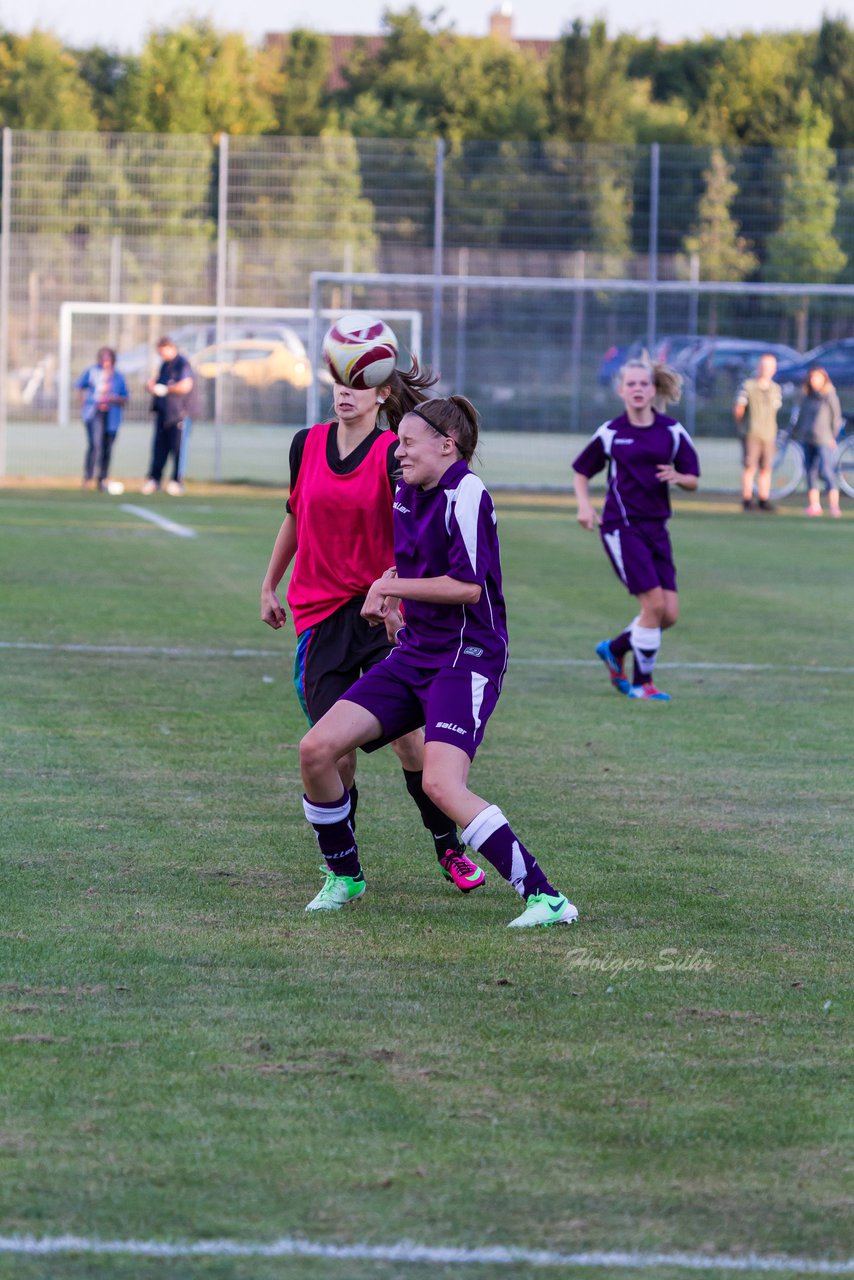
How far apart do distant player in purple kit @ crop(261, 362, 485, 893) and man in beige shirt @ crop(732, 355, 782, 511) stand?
1890 cm

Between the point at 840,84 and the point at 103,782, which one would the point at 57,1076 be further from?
the point at 840,84

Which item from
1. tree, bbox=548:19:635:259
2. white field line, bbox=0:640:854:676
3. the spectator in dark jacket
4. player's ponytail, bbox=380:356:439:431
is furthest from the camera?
tree, bbox=548:19:635:259

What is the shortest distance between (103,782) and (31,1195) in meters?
4.20

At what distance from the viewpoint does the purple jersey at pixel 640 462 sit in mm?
10648

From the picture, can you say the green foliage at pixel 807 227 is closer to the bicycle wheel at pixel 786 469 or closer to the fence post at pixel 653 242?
the fence post at pixel 653 242

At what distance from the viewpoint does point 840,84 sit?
155 feet

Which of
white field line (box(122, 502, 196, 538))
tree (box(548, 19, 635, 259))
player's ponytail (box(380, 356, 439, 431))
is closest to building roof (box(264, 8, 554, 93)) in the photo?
tree (box(548, 19, 635, 259))

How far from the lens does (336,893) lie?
588 cm

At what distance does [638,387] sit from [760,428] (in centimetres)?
1462

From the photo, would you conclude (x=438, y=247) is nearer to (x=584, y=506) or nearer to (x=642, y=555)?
(x=584, y=506)

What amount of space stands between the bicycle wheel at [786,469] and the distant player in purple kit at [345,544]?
851 inches

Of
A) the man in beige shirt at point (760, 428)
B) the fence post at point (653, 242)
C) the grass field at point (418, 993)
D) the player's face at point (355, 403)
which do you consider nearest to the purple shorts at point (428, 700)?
the grass field at point (418, 993)

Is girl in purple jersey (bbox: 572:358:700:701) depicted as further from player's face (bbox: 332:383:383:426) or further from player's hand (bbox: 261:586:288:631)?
player's face (bbox: 332:383:383:426)

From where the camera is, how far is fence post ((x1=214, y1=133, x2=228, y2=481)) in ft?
88.9
